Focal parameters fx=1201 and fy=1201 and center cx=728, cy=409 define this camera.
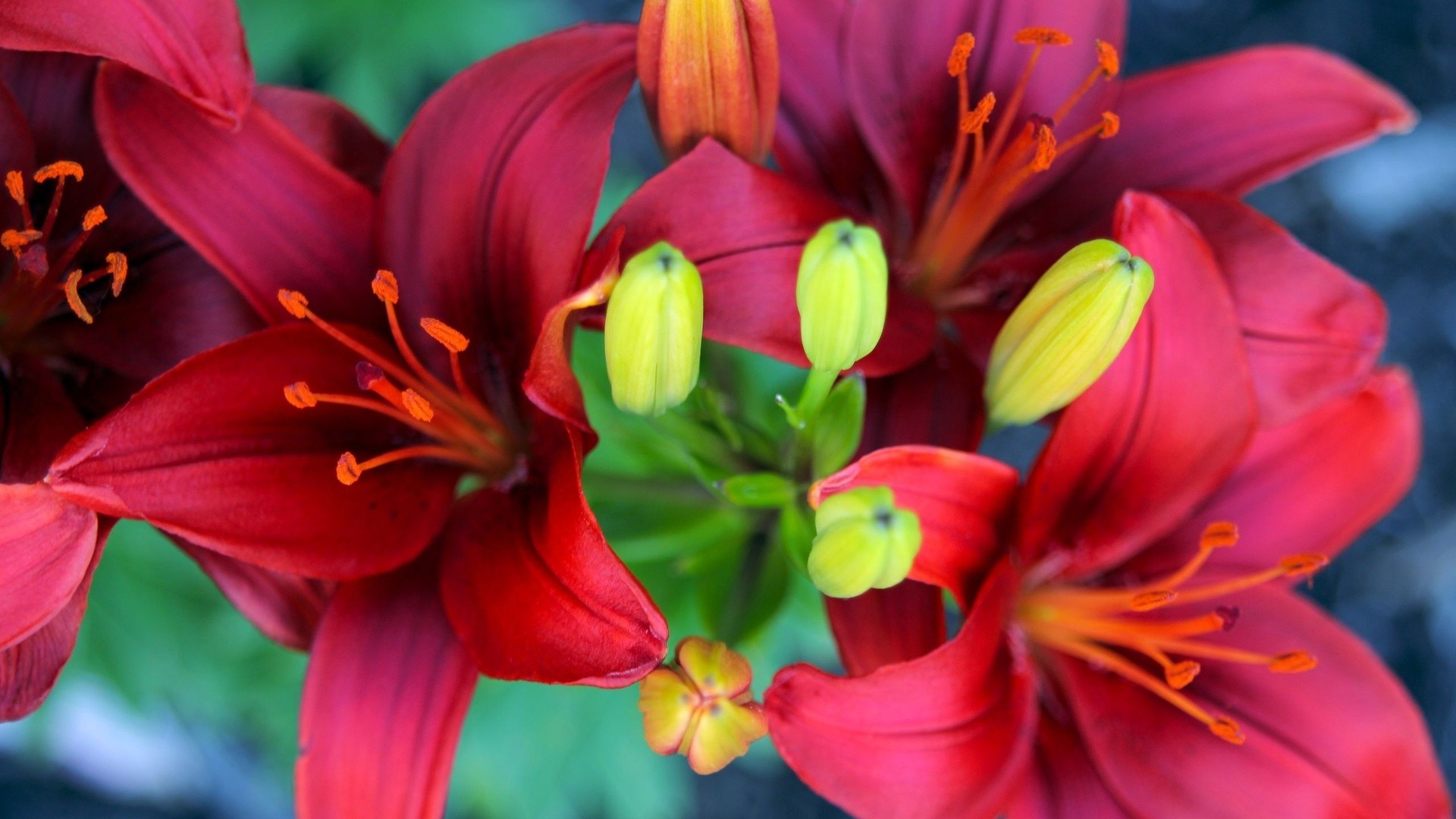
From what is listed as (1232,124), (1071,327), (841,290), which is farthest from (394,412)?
(1232,124)

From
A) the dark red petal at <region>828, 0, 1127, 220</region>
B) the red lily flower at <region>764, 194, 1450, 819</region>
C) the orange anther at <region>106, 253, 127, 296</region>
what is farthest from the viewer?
the dark red petal at <region>828, 0, 1127, 220</region>

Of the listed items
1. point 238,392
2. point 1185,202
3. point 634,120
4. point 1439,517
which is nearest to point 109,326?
point 238,392

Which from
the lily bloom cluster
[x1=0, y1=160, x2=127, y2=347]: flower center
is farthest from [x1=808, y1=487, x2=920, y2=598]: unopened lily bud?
[x1=0, y1=160, x2=127, y2=347]: flower center

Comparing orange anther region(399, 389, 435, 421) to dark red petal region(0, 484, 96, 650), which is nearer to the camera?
dark red petal region(0, 484, 96, 650)

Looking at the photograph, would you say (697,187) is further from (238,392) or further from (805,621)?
(805,621)

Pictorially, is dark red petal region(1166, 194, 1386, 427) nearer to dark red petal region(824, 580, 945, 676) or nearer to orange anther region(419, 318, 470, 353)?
dark red petal region(824, 580, 945, 676)

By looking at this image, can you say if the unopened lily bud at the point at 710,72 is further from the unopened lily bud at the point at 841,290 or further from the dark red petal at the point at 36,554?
the dark red petal at the point at 36,554

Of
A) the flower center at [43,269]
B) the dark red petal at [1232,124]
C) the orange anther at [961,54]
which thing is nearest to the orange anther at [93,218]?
the flower center at [43,269]
